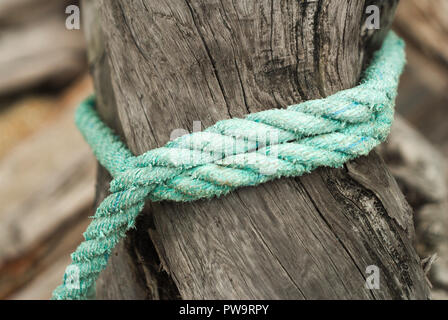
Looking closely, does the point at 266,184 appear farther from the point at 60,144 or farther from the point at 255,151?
→ the point at 60,144

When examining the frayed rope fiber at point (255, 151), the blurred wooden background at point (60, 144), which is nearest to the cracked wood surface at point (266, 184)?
the frayed rope fiber at point (255, 151)

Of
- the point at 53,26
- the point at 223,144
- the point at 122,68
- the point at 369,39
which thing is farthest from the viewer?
the point at 53,26

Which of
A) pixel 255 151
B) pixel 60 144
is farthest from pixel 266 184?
pixel 60 144

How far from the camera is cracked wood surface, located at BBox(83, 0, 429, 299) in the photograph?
0.88 meters

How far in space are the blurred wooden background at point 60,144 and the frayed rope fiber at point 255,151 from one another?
434 millimetres

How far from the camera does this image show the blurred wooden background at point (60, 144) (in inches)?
83.0

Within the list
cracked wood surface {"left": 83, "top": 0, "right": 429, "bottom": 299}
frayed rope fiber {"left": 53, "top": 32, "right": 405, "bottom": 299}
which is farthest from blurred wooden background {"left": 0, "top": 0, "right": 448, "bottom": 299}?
frayed rope fiber {"left": 53, "top": 32, "right": 405, "bottom": 299}

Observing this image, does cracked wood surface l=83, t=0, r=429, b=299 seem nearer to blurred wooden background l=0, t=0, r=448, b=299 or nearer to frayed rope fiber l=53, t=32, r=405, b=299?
frayed rope fiber l=53, t=32, r=405, b=299

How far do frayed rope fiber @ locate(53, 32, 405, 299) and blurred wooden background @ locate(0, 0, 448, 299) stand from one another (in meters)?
0.43

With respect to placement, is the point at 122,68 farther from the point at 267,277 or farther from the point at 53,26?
the point at 53,26

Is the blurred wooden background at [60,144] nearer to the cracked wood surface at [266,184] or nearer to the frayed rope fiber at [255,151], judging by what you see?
the cracked wood surface at [266,184]
